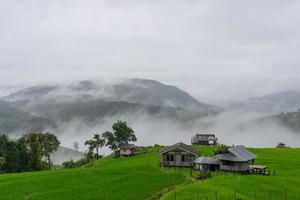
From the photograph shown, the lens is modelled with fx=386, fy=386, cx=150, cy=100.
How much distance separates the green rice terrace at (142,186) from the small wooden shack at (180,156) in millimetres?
9131

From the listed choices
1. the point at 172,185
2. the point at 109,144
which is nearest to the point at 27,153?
the point at 109,144

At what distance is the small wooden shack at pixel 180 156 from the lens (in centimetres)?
9031

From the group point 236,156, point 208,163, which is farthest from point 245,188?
point 208,163

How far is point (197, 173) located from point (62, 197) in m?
31.2

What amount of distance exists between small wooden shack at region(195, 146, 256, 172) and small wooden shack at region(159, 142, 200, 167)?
5898 millimetres

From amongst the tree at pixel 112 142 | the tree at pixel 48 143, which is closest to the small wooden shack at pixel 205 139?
the tree at pixel 112 142

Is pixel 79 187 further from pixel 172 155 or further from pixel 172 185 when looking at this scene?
pixel 172 155

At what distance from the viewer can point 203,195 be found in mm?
56281

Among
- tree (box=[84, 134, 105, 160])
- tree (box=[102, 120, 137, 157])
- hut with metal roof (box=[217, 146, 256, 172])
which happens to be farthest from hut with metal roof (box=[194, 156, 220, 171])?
tree (box=[84, 134, 105, 160])

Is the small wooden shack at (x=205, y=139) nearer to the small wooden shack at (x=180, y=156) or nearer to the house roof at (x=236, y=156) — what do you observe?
the small wooden shack at (x=180, y=156)

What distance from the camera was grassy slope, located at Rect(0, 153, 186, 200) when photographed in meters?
59.9

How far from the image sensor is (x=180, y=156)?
90688mm

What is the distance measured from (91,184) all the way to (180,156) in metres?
29.4

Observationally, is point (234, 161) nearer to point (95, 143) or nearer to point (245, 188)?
point (245, 188)
